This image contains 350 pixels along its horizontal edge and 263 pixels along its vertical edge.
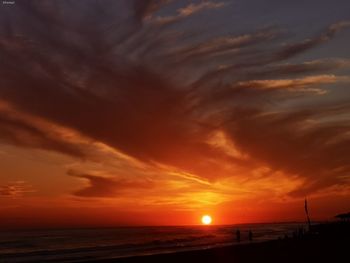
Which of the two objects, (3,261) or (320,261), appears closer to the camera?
(320,261)

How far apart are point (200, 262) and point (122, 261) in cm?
834

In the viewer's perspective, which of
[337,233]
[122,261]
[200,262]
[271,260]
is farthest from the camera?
[337,233]

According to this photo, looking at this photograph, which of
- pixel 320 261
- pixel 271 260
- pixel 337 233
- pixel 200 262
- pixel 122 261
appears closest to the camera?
pixel 320 261

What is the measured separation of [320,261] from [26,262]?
1283 inches

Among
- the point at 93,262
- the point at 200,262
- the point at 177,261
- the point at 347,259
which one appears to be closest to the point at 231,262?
the point at 200,262

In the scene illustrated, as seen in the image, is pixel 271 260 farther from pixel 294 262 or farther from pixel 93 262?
pixel 93 262

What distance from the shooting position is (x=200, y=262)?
3412 centimetres

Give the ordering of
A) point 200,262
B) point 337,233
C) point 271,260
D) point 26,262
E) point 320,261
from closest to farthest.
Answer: point 320,261 → point 271,260 → point 200,262 → point 26,262 → point 337,233

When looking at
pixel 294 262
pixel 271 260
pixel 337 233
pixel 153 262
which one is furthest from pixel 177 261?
pixel 337 233

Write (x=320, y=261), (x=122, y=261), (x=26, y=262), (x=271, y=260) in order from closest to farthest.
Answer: (x=320, y=261) < (x=271, y=260) < (x=122, y=261) < (x=26, y=262)

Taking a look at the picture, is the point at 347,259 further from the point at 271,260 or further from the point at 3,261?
the point at 3,261

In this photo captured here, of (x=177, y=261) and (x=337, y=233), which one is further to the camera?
(x=337, y=233)

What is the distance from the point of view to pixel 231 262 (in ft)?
108

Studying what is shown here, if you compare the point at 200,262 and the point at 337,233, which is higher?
the point at 337,233
